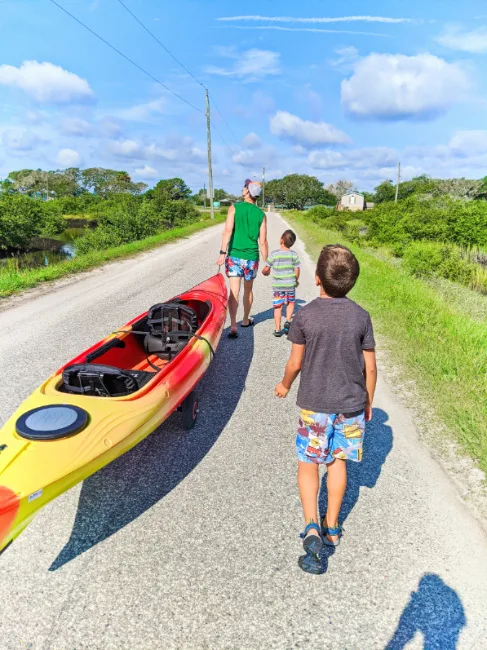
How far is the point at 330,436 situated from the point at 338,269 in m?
0.92

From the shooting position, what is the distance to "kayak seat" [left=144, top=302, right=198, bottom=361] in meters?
4.34

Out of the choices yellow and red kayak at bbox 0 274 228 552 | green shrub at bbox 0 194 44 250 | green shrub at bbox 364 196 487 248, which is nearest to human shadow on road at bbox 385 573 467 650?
yellow and red kayak at bbox 0 274 228 552

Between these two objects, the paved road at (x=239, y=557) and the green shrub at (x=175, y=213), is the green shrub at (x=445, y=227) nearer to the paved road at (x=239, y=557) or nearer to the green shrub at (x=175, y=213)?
the paved road at (x=239, y=557)

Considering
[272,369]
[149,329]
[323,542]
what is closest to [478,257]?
[272,369]

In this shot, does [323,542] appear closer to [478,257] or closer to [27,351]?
[27,351]

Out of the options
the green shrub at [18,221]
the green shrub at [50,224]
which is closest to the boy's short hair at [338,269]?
the green shrub at [18,221]

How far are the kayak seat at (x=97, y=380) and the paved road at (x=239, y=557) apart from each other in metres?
0.56

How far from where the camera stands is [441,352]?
4801 mm

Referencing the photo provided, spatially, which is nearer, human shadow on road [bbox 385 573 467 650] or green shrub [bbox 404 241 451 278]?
human shadow on road [bbox 385 573 467 650]

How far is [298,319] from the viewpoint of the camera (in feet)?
7.06

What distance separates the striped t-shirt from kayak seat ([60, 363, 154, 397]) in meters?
3.04

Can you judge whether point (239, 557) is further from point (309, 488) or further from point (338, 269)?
point (338, 269)

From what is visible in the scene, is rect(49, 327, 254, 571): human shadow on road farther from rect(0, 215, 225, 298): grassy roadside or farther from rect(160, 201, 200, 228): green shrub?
rect(160, 201, 200, 228): green shrub

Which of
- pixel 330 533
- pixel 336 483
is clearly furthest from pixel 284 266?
pixel 330 533
